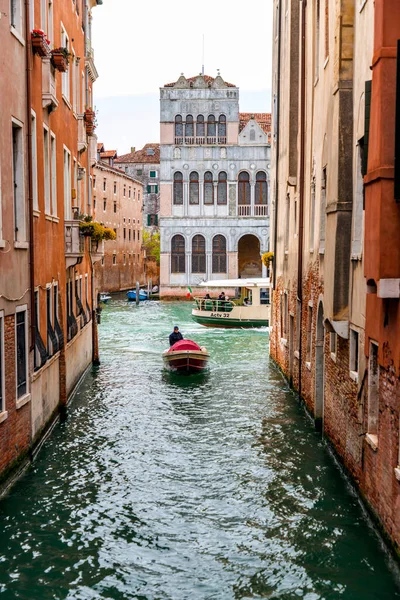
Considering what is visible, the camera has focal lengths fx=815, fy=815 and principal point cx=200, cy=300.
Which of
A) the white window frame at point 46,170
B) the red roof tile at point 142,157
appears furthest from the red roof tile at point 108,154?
the white window frame at point 46,170

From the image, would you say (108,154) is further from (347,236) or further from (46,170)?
(347,236)

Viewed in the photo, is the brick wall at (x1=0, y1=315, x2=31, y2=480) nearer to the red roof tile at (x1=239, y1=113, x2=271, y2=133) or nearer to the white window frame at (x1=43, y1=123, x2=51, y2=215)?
the white window frame at (x1=43, y1=123, x2=51, y2=215)

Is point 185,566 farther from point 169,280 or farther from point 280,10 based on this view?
point 169,280

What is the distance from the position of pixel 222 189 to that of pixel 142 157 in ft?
89.3

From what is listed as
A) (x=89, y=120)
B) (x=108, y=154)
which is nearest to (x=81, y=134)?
(x=89, y=120)

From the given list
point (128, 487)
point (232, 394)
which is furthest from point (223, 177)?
point (128, 487)

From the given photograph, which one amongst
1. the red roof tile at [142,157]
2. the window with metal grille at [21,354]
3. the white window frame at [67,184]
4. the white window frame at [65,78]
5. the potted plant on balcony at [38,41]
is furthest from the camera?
the red roof tile at [142,157]

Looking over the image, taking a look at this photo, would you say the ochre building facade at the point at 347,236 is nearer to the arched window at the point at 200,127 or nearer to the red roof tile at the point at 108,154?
the arched window at the point at 200,127

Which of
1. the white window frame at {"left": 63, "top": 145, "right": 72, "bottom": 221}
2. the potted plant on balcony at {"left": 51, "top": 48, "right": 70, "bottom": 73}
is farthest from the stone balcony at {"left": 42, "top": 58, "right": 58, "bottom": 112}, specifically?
the white window frame at {"left": 63, "top": 145, "right": 72, "bottom": 221}

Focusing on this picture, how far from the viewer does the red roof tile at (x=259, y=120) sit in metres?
50.7

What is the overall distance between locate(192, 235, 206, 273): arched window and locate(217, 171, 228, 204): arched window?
8.41 ft

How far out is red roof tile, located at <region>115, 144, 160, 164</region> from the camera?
74.8m

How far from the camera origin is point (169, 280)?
164ft

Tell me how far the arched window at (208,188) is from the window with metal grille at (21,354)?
38.4 m
